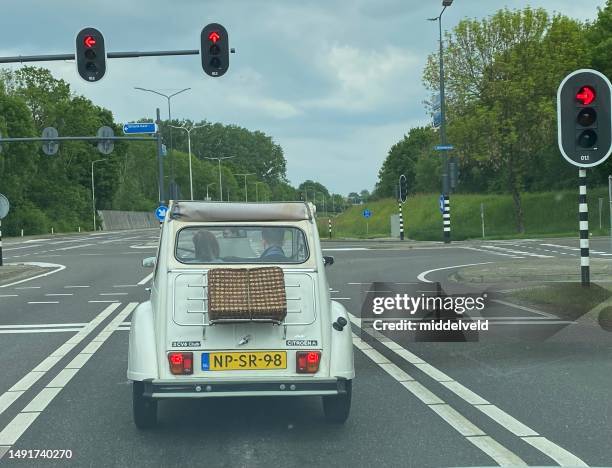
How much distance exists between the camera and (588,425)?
6059mm

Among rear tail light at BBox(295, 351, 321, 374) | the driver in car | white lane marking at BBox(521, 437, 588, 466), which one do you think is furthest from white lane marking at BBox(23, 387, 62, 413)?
white lane marking at BBox(521, 437, 588, 466)

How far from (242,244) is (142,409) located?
1.56 m

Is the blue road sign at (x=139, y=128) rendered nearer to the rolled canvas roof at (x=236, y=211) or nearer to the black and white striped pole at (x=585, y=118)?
the black and white striped pole at (x=585, y=118)

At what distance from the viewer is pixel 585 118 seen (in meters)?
12.7

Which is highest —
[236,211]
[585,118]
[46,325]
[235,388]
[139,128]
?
[139,128]

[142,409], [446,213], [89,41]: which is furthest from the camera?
[446,213]

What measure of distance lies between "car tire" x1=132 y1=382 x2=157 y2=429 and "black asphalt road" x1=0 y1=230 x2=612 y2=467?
90 millimetres

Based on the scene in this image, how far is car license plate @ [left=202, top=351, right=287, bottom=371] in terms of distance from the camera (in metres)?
5.89

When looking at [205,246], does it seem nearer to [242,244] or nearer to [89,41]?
[242,244]

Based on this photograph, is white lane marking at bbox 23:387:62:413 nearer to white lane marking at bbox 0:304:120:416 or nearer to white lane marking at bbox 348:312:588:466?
white lane marking at bbox 0:304:120:416

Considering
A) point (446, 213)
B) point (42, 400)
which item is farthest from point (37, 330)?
point (446, 213)

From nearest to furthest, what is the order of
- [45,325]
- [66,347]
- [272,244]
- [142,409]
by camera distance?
[142,409], [272,244], [66,347], [45,325]

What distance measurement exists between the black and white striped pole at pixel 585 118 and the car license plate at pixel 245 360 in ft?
26.5

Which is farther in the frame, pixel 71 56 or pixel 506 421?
pixel 71 56
